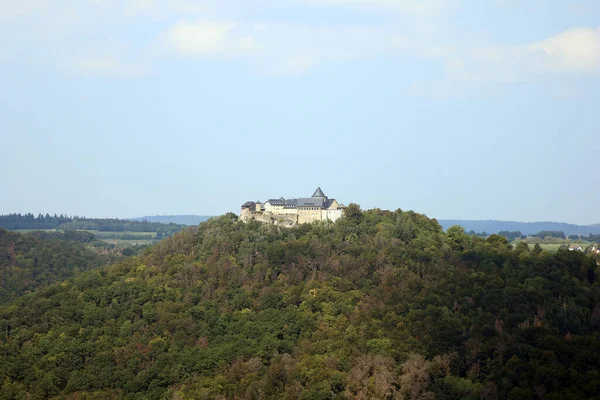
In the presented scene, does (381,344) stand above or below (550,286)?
below

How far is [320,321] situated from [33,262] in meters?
91.2

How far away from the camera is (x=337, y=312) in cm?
7688

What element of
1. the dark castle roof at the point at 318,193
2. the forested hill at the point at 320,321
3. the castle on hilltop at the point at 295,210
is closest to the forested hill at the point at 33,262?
the forested hill at the point at 320,321

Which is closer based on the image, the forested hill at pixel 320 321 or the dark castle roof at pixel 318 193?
the forested hill at pixel 320 321

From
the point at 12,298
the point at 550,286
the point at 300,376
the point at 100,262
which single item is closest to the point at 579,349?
the point at 550,286

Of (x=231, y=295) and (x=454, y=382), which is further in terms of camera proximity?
(x=231, y=295)

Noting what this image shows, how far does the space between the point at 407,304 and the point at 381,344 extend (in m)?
7.67

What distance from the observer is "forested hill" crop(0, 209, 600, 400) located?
6306 centimetres

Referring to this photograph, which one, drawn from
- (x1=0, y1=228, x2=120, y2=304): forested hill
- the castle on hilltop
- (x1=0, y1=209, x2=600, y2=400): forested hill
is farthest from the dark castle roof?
(x1=0, y1=228, x2=120, y2=304): forested hill

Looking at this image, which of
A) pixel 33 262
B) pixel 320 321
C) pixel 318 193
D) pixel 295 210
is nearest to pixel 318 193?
pixel 318 193

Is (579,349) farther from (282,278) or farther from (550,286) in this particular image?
(282,278)

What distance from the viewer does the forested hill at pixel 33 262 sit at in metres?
136

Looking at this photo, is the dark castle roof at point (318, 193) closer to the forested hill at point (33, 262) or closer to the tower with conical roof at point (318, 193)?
the tower with conical roof at point (318, 193)

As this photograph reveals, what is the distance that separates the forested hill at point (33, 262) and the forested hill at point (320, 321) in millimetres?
48345
